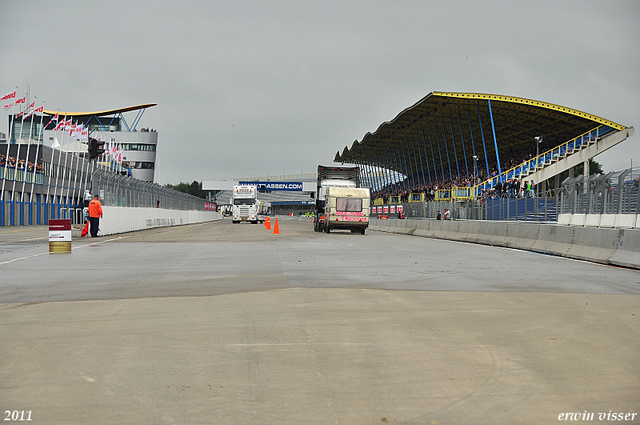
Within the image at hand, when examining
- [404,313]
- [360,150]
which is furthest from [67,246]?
[360,150]

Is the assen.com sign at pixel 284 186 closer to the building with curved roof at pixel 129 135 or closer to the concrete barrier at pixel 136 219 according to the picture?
the building with curved roof at pixel 129 135

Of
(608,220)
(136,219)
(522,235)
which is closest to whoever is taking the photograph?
(608,220)

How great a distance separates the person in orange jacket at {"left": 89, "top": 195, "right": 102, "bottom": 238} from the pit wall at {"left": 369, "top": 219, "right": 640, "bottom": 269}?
1616 cm

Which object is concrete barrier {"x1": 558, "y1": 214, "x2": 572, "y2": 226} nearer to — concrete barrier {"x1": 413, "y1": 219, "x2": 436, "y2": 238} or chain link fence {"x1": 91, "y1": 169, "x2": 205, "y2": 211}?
concrete barrier {"x1": 413, "y1": 219, "x2": 436, "y2": 238}

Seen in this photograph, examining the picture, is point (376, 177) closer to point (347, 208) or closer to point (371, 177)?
point (371, 177)

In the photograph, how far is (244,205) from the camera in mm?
70500

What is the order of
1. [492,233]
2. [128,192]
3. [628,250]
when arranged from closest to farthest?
[628,250], [492,233], [128,192]

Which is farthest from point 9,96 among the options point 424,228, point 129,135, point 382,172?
point 129,135

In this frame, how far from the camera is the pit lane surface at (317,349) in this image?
4457 mm

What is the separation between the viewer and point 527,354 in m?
5.97

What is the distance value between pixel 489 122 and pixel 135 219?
1517 inches

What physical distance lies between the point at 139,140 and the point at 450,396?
436 ft

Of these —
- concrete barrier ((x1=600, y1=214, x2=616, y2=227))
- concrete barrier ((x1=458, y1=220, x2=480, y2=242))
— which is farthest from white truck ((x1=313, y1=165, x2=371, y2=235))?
concrete barrier ((x1=600, y1=214, x2=616, y2=227))

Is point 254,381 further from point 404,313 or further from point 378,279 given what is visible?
point 378,279
